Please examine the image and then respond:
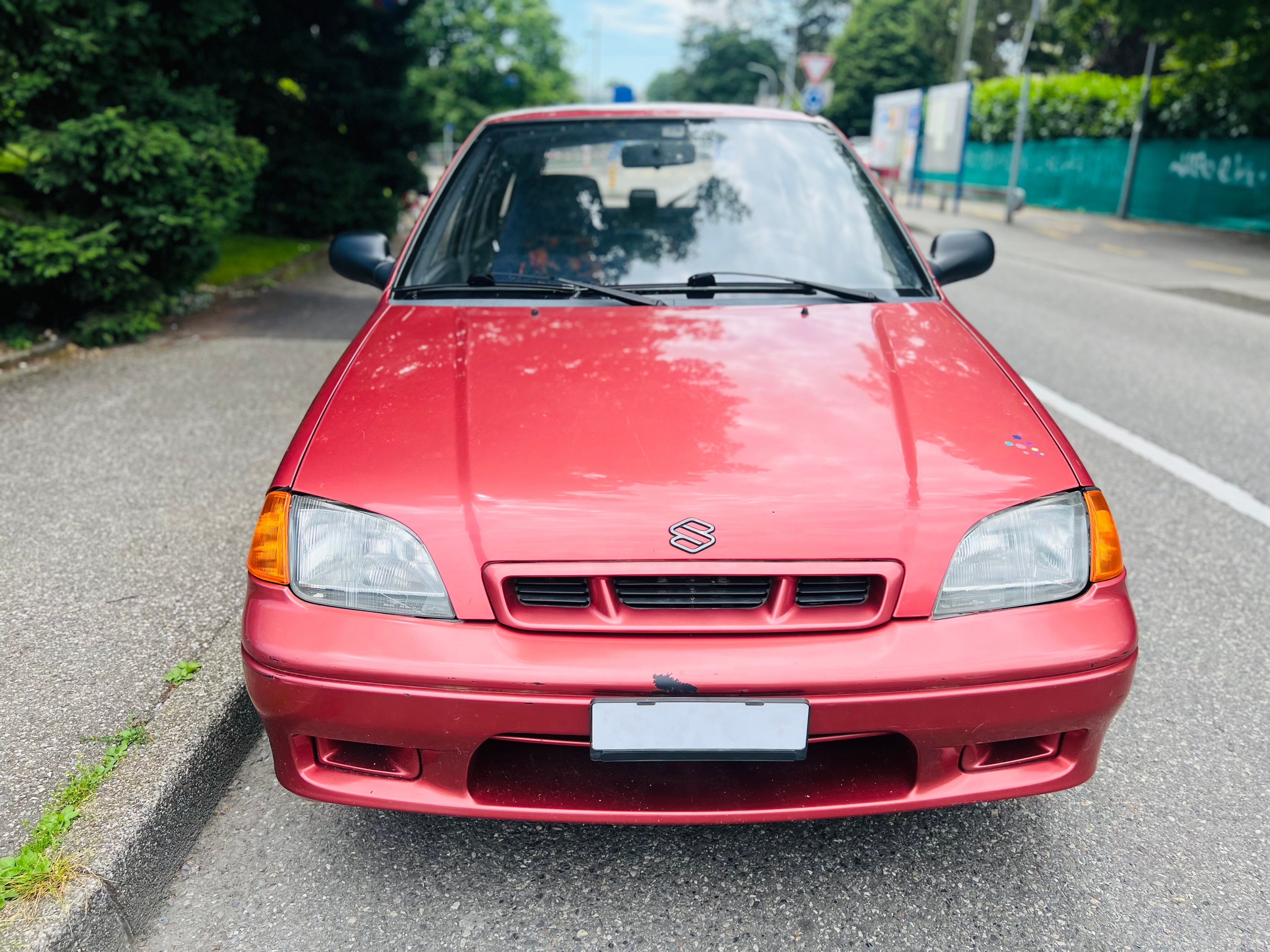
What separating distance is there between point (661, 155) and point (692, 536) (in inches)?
72.7

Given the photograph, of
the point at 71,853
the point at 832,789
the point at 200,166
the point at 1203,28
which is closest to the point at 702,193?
the point at 832,789

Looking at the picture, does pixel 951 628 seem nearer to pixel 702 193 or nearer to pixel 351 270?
pixel 702 193

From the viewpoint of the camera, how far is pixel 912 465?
2004 millimetres

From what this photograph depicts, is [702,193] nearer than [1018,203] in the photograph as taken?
Yes

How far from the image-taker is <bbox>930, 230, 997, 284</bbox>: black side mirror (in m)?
3.27

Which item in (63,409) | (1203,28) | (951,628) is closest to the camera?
(951,628)

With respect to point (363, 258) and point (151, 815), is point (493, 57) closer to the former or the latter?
point (363, 258)

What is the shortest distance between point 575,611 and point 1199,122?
22.6m

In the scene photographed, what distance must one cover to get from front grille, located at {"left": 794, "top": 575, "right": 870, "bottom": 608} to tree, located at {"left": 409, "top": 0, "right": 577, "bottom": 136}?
46.6 meters

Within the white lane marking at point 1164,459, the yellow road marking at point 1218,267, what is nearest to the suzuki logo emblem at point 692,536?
the white lane marking at point 1164,459

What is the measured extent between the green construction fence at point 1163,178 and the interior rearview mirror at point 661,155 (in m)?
18.6

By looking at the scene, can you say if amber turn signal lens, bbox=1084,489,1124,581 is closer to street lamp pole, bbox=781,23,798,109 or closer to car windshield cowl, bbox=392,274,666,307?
car windshield cowl, bbox=392,274,666,307

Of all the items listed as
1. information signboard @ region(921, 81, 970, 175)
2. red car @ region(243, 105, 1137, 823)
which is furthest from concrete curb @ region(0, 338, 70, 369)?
information signboard @ region(921, 81, 970, 175)

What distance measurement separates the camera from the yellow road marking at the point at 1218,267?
1310 cm
